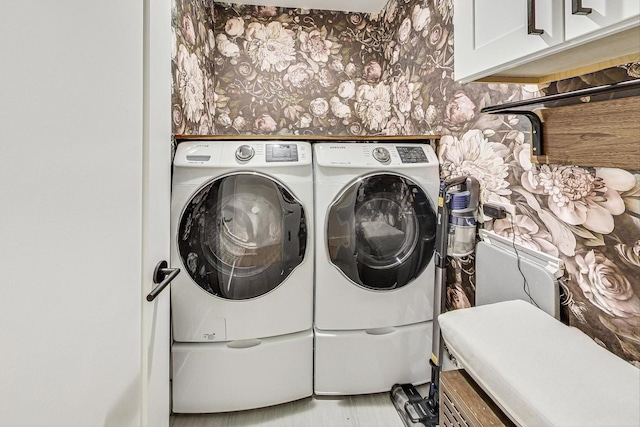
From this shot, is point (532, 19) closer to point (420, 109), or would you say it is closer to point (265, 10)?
point (420, 109)

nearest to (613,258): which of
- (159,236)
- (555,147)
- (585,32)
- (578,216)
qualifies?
(578,216)

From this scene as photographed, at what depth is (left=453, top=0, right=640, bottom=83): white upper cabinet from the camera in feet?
2.14

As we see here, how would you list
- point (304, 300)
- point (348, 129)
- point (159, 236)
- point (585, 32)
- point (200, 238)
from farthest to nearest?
point (348, 129)
point (304, 300)
point (200, 238)
point (159, 236)
point (585, 32)

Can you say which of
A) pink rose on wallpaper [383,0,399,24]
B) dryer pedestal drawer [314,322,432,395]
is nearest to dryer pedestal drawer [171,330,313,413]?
dryer pedestal drawer [314,322,432,395]

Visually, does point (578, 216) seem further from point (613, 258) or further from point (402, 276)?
point (402, 276)

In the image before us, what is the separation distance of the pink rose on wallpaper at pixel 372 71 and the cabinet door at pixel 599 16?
2071 millimetres

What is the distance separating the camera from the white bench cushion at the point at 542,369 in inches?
27.4

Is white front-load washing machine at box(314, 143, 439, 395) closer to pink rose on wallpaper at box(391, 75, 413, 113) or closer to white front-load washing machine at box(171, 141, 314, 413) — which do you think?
white front-load washing machine at box(171, 141, 314, 413)

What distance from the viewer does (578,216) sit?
1041 millimetres

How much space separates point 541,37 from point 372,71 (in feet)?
6.69

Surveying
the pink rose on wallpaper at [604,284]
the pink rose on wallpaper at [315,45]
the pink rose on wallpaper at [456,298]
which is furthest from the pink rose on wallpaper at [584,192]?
the pink rose on wallpaper at [315,45]

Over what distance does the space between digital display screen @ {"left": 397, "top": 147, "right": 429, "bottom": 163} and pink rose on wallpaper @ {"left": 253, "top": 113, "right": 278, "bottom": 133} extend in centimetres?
125

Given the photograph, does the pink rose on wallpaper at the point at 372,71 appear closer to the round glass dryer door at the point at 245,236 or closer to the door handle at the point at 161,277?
the round glass dryer door at the point at 245,236

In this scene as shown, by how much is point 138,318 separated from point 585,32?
4.06 feet
